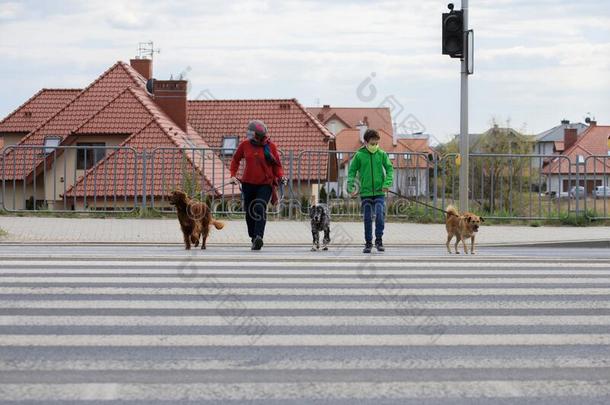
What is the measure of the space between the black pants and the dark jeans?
129cm

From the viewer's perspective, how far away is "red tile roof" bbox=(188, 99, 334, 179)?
194ft

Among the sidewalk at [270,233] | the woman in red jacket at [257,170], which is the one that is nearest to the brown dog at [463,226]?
the sidewalk at [270,233]

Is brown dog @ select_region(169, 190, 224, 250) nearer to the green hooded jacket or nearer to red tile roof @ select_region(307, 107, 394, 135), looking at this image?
the green hooded jacket

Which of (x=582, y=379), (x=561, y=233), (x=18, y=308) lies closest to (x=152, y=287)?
(x=18, y=308)

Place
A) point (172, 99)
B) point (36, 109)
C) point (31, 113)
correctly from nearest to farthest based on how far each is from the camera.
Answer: point (172, 99), point (31, 113), point (36, 109)

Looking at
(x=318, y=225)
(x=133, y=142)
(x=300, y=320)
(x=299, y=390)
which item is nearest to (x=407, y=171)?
(x=318, y=225)

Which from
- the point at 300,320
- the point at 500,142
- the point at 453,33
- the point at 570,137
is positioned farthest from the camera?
the point at 570,137

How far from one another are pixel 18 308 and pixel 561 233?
12.4 meters

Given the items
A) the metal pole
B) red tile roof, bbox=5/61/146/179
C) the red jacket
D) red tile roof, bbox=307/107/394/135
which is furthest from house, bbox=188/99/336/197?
red tile roof, bbox=307/107/394/135

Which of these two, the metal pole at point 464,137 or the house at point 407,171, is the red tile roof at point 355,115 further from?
the metal pole at point 464,137

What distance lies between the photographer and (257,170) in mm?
15391

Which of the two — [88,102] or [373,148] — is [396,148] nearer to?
[88,102]

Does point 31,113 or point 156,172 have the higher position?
point 31,113

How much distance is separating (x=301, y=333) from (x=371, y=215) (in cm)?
728
